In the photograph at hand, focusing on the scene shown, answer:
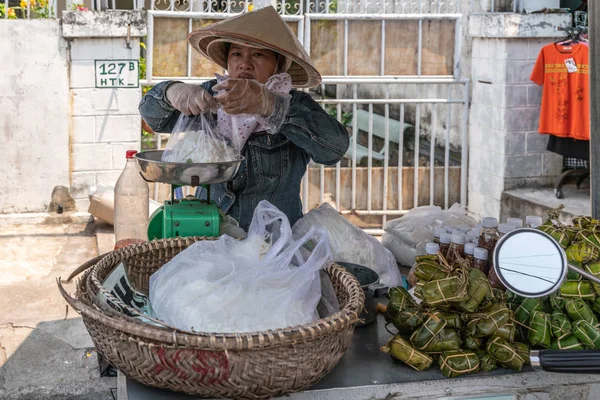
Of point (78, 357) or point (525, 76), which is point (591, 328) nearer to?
point (78, 357)

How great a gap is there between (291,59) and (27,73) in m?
4.32

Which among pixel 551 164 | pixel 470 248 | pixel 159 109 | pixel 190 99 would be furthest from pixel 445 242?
pixel 551 164

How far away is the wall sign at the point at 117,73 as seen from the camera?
6387mm

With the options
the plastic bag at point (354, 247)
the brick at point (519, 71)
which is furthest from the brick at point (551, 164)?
the plastic bag at point (354, 247)

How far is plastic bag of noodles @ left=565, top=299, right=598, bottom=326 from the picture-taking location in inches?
78.8

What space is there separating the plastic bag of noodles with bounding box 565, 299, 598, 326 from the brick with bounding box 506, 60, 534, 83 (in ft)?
16.6

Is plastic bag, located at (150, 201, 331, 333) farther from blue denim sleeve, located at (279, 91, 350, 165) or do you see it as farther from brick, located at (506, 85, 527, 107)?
brick, located at (506, 85, 527, 107)

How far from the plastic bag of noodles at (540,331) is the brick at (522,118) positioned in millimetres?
5053

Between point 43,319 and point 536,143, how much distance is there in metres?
4.69

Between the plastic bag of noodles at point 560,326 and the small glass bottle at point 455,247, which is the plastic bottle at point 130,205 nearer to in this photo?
the small glass bottle at point 455,247

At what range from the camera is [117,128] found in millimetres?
6543

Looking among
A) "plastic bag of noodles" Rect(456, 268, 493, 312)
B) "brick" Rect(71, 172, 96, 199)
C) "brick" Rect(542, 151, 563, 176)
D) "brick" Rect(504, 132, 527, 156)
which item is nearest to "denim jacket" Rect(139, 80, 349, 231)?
"plastic bag of noodles" Rect(456, 268, 493, 312)

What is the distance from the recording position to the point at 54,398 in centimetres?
383

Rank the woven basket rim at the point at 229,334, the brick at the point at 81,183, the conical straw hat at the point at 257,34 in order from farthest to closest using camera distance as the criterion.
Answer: the brick at the point at 81,183, the conical straw hat at the point at 257,34, the woven basket rim at the point at 229,334
